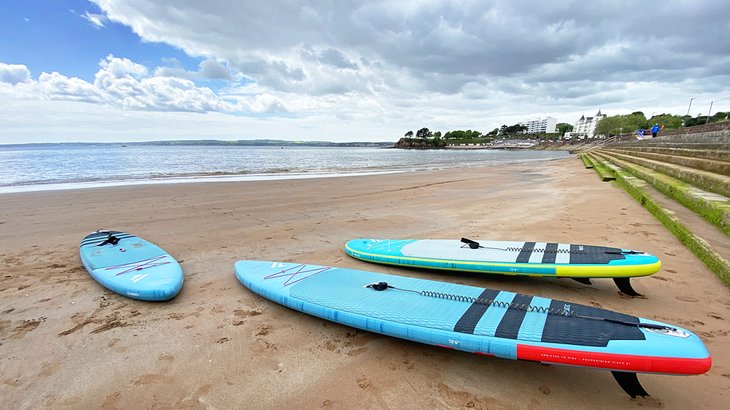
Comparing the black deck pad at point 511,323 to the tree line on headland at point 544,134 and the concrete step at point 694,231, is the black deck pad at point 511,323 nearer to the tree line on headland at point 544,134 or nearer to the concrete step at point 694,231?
the concrete step at point 694,231

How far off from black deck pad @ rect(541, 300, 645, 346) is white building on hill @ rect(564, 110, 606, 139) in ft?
547

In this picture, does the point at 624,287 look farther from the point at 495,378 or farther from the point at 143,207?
A: the point at 143,207

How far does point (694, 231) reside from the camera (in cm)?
489

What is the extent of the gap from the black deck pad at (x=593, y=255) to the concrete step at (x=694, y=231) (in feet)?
3.75

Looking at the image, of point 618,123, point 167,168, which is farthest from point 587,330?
point 618,123

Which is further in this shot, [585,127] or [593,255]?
[585,127]

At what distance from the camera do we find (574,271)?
3625 millimetres

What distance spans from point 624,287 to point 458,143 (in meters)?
158

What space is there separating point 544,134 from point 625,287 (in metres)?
182

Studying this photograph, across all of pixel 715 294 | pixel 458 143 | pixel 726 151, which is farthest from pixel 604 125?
pixel 715 294

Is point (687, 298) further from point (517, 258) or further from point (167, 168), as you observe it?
point (167, 168)

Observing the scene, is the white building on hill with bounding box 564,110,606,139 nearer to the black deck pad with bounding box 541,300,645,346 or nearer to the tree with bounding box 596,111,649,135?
the tree with bounding box 596,111,649,135

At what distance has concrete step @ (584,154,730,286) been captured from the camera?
3932 mm

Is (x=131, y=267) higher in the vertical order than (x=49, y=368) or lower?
higher
